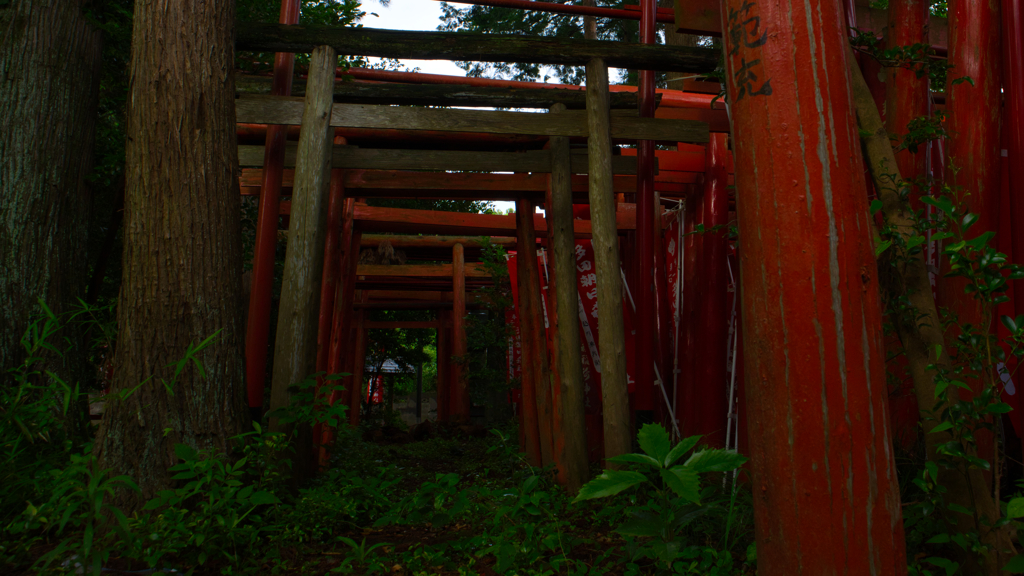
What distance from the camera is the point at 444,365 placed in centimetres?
1411

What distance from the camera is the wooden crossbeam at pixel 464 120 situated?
4285 mm

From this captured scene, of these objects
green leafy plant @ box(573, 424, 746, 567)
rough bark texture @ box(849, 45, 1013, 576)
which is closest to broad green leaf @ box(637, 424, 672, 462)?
green leafy plant @ box(573, 424, 746, 567)

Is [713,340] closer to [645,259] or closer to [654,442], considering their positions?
[645,259]

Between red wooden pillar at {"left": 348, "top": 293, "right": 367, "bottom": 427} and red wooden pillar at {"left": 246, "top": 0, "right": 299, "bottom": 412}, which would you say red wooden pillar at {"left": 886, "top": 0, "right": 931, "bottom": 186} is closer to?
red wooden pillar at {"left": 246, "top": 0, "right": 299, "bottom": 412}

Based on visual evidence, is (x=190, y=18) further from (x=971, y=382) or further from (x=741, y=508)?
(x=971, y=382)

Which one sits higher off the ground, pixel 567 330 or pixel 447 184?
pixel 447 184

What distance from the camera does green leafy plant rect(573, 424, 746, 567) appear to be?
204cm

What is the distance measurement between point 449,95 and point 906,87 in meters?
3.05

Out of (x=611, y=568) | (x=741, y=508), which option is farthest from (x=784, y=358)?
(x=741, y=508)

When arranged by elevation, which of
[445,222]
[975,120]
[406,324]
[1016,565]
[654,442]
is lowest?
[1016,565]

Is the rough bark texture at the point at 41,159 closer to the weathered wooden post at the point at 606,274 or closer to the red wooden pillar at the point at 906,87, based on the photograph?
the weathered wooden post at the point at 606,274

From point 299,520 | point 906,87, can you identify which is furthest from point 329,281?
point 906,87

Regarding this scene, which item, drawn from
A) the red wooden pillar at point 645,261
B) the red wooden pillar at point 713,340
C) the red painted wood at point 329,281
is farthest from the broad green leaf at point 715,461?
the red painted wood at point 329,281

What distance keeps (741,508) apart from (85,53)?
4566 millimetres
